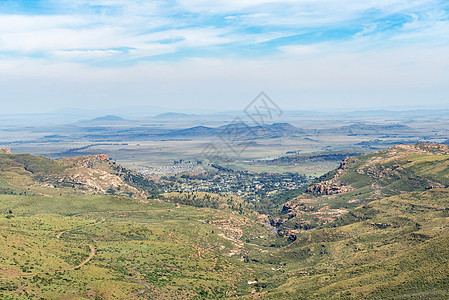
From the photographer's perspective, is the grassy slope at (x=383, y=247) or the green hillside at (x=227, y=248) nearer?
the grassy slope at (x=383, y=247)

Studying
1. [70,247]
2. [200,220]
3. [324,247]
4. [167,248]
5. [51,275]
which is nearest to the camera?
[51,275]

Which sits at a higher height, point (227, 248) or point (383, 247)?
point (383, 247)

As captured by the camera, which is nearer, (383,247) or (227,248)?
(383,247)

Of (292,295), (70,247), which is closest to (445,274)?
(292,295)

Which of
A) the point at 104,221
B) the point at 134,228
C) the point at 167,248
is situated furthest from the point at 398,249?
the point at 104,221

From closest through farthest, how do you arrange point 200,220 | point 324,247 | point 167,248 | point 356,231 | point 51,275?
point 51,275, point 167,248, point 324,247, point 356,231, point 200,220

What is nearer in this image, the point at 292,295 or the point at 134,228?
the point at 292,295

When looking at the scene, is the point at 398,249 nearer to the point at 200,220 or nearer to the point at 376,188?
the point at 200,220

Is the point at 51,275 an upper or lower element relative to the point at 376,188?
upper

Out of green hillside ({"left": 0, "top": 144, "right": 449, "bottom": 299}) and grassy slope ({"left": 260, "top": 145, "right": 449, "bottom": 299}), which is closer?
grassy slope ({"left": 260, "top": 145, "right": 449, "bottom": 299})

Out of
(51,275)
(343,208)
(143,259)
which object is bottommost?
(343,208)
